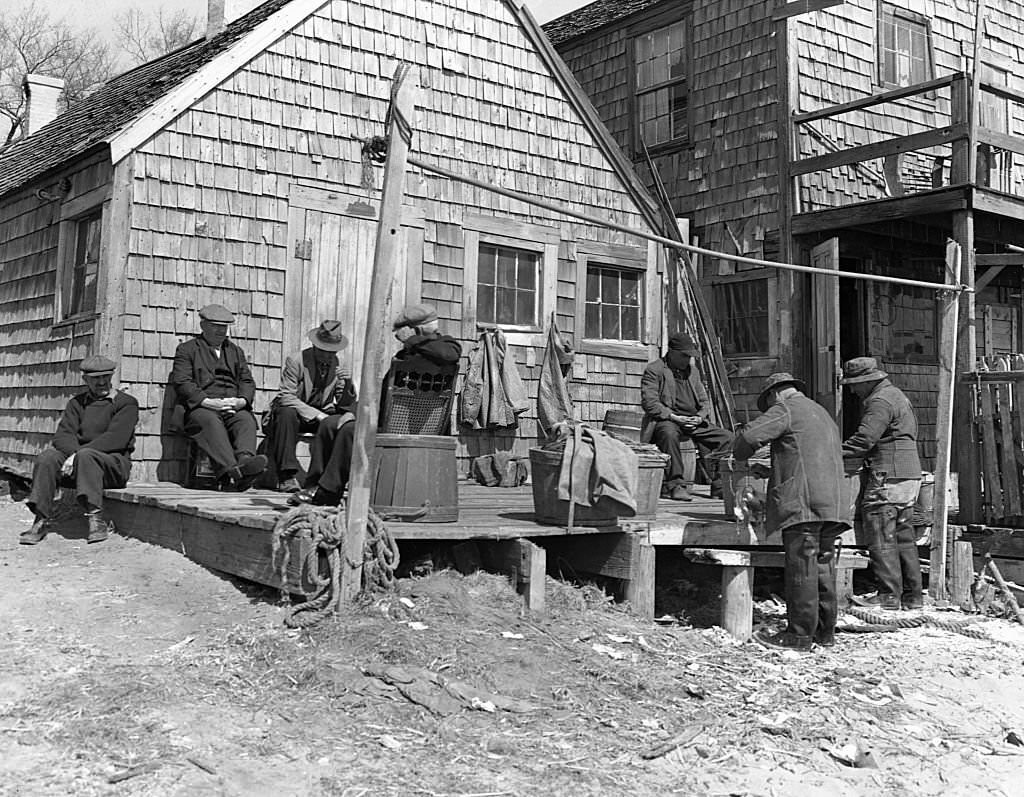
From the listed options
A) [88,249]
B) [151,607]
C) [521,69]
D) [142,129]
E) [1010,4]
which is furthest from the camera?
[1010,4]

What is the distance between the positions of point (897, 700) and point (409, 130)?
4008 millimetres

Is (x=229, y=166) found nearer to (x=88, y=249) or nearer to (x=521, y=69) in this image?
(x=88, y=249)

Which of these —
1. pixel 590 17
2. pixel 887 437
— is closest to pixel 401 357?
pixel 887 437

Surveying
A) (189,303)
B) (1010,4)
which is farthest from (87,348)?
(1010,4)

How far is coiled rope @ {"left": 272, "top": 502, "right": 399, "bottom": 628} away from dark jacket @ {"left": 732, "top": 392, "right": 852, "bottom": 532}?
2.34 meters

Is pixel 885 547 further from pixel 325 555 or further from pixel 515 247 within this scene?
pixel 515 247

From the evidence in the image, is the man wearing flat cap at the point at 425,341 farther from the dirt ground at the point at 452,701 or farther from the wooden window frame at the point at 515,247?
the wooden window frame at the point at 515,247

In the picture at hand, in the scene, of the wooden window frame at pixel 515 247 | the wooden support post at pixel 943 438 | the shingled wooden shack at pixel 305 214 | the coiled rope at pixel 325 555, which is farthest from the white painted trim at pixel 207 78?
the wooden support post at pixel 943 438

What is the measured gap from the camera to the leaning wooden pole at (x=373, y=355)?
5.52m

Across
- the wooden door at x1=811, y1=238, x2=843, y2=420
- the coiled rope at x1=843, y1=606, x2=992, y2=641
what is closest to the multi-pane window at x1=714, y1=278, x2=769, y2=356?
the wooden door at x1=811, y1=238, x2=843, y2=420

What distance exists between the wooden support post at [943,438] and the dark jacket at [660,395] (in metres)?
2.39

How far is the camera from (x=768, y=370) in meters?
12.9

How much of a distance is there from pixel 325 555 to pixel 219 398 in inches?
129

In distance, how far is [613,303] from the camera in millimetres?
11930
